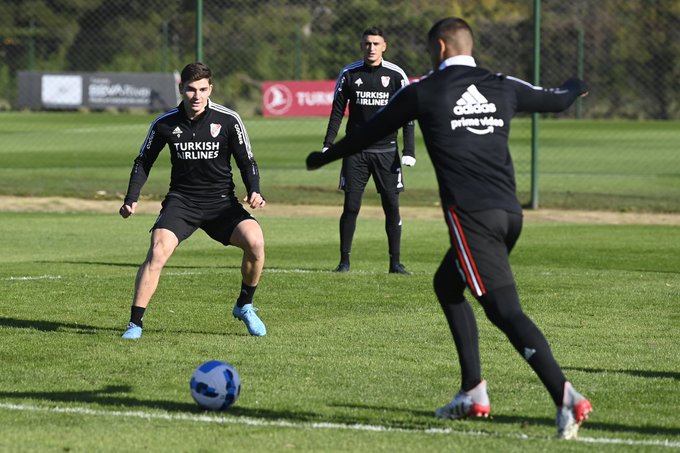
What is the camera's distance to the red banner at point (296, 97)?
2291 cm

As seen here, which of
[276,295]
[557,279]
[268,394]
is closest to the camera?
[268,394]

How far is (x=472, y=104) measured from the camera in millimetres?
6148

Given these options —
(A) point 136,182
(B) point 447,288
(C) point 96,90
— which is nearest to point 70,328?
(A) point 136,182

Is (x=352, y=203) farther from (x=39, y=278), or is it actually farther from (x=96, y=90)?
(x=96, y=90)

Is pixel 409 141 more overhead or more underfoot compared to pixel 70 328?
more overhead

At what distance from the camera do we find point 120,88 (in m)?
38.1

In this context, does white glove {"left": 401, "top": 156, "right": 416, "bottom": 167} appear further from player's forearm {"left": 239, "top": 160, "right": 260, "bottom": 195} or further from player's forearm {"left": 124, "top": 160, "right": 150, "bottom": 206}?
player's forearm {"left": 124, "top": 160, "right": 150, "bottom": 206}

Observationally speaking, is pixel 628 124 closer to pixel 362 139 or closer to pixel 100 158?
pixel 100 158

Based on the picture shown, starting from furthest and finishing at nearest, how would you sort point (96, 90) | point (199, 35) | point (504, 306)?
point (96, 90), point (199, 35), point (504, 306)

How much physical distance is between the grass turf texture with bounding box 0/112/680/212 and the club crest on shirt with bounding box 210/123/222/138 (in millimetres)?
10917

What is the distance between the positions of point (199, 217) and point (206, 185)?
0.79 ft

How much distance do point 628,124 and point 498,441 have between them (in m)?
37.6

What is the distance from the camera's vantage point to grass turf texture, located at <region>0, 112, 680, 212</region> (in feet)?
67.6

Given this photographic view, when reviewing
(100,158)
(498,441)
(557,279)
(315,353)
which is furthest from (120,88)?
(498,441)
